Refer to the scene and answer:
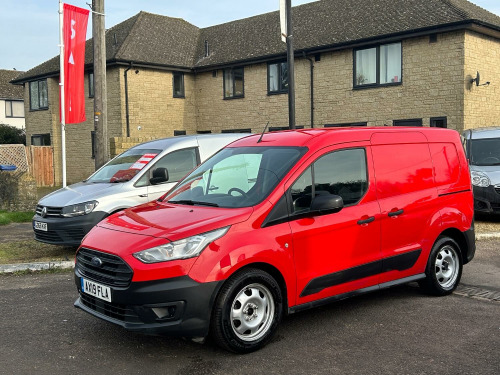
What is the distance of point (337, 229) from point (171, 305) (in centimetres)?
172

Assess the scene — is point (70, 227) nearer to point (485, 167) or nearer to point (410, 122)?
point (485, 167)

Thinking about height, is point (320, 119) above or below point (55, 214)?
above

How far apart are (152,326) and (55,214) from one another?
15.3 ft

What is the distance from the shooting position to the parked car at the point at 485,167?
11.1 meters

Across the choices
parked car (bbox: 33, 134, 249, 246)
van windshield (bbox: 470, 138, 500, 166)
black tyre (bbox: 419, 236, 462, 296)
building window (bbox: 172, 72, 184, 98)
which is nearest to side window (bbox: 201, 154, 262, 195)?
black tyre (bbox: 419, 236, 462, 296)

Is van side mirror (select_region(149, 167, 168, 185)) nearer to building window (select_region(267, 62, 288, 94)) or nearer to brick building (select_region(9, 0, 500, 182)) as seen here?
brick building (select_region(9, 0, 500, 182))

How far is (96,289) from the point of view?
15.0 feet

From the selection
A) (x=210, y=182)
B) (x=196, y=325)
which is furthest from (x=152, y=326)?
(x=210, y=182)

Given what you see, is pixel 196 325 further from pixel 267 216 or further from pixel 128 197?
pixel 128 197

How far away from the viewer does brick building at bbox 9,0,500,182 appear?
Result: 62.2 feet

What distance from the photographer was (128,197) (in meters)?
8.40

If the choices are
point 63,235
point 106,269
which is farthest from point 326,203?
point 63,235

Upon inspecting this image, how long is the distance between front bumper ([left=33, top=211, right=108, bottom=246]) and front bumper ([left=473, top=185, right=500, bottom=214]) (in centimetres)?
750

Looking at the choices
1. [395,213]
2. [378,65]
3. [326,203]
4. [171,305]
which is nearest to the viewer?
[171,305]
